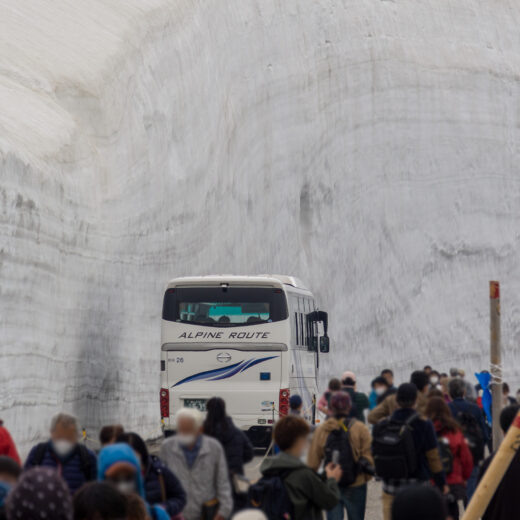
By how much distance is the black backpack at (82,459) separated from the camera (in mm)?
6520

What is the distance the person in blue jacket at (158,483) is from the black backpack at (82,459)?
12.2 inches

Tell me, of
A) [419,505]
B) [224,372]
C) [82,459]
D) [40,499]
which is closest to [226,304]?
[224,372]

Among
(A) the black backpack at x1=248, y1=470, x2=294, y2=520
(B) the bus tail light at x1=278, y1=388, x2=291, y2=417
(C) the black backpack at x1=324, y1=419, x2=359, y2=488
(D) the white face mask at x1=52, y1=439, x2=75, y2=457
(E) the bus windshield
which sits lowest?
(A) the black backpack at x1=248, y1=470, x2=294, y2=520

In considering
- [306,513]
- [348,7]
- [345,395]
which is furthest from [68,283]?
[348,7]

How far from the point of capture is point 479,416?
10266mm

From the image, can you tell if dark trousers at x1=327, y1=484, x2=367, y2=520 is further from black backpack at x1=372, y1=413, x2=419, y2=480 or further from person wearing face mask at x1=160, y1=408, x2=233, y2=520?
person wearing face mask at x1=160, y1=408, x2=233, y2=520

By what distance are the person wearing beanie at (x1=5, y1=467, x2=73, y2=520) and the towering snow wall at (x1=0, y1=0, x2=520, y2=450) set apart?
12857 millimetres

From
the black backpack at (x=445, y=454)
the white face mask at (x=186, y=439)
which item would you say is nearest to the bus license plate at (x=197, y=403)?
the black backpack at (x=445, y=454)

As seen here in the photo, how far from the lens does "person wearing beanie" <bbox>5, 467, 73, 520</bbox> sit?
4066 millimetres

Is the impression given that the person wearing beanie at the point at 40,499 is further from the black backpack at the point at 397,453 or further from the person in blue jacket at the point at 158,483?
the black backpack at the point at 397,453

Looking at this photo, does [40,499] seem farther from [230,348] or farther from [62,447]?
[230,348]

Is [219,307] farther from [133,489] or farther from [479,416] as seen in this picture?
[133,489]

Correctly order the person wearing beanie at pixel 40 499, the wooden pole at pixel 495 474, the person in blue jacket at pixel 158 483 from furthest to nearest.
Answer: the wooden pole at pixel 495 474 → the person in blue jacket at pixel 158 483 → the person wearing beanie at pixel 40 499

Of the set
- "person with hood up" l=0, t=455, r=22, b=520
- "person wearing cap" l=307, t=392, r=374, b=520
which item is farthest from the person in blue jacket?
"person wearing cap" l=307, t=392, r=374, b=520
